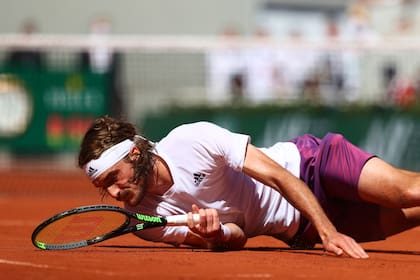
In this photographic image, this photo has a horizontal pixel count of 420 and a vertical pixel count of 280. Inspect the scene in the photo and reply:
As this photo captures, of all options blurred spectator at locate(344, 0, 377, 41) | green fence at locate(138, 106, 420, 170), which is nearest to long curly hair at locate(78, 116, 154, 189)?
green fence at locate(138, 106, 420, 170)

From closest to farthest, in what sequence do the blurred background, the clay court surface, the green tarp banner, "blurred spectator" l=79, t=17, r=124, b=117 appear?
the clay court surface, the green tarp banner, the blurred background, "blurred spectator" l=79, t=17, r=124, b=117

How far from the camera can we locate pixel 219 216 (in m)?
6.65

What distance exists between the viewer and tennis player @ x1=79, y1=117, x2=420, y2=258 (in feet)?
20.7

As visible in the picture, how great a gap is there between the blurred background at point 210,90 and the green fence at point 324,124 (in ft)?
0.05

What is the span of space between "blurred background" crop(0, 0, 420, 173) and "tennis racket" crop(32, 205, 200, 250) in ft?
32.5

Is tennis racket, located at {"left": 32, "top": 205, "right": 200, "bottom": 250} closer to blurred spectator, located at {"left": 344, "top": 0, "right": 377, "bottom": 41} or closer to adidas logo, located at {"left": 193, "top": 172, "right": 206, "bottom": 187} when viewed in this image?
adidas logo, located at {"left": 193, "top": 172, "right": 206, "bottom": 187}

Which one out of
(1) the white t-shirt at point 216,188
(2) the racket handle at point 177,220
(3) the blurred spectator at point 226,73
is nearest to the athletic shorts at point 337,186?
(1) the white t-shirt at point 216,188

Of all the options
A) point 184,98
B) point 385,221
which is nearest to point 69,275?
point 385,221

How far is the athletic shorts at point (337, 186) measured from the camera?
22.1 ft

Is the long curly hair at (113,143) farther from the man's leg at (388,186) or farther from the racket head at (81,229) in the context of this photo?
the man's leg at (388,186)

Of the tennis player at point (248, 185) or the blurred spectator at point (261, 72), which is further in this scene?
the blurred spectator at point (261, 72)

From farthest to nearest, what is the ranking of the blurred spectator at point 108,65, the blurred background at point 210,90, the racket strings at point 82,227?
the blurred spectator at point 108,65
the blurred background at point 210,90
the racket strings at point 82,227

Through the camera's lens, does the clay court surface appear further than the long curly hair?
No

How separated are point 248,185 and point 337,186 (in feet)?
1.89
